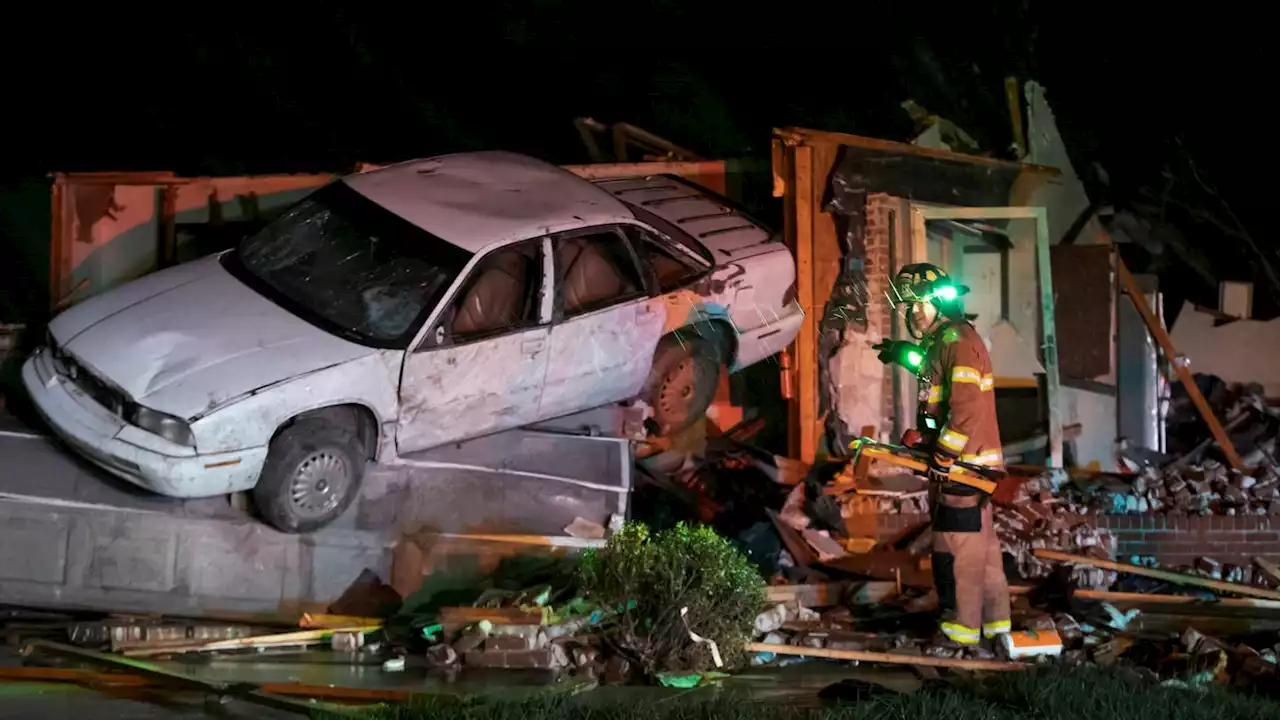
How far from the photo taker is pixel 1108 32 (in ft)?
49.7

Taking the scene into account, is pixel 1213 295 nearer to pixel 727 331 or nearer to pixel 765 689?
pixel 727 331

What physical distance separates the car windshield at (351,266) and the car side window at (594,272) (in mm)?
623

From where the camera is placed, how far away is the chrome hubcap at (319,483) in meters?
6.49

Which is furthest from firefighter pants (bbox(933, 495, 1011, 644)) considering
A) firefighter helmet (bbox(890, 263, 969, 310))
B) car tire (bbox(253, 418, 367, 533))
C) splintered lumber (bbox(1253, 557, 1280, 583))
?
car tire (bbox(253, 418, 367, 533))

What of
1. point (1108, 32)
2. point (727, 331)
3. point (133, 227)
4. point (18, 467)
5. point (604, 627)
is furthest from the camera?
point (1108, 32)

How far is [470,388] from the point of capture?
6.96m

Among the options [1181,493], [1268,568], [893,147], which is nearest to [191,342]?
[893,147]

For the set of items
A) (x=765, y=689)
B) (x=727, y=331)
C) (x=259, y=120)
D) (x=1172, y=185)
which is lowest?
(x=765, y=689)

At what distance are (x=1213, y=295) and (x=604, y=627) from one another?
25.6 feet

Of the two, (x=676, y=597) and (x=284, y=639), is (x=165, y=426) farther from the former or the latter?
(x=676, y=597)

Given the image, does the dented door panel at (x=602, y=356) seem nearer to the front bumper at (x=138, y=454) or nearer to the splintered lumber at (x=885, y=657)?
A: the front bumper at (x=138, y=454)

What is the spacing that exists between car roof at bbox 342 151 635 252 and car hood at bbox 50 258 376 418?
97cm

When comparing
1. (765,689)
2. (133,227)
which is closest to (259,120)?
(133,227)

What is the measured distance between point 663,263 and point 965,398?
7.43ft
